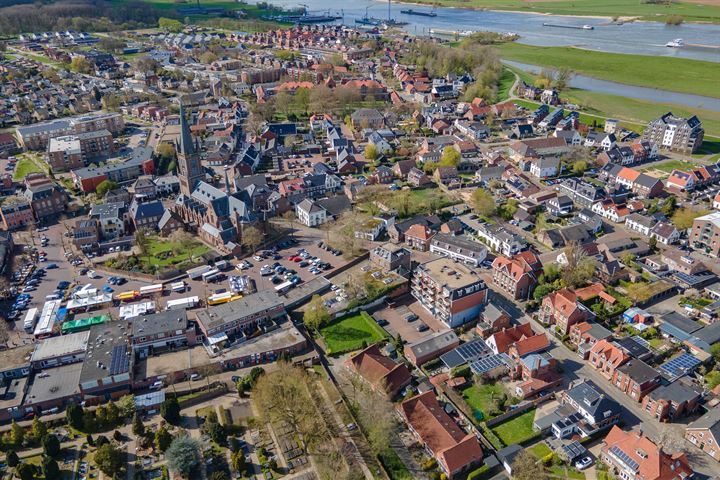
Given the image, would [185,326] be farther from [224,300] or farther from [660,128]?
[660,128]

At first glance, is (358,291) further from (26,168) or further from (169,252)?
(26,168)

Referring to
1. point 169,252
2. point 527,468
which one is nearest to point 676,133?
point 527,468

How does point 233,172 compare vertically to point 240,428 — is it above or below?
above

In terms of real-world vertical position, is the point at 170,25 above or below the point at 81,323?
above

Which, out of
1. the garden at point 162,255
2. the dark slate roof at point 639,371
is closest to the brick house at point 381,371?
the dark slate roof at point 639,371

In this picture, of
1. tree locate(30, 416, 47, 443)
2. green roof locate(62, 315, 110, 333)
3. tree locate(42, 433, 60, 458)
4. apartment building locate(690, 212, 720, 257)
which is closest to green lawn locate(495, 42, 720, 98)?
apartment building locate(690, 212, 720, 257)

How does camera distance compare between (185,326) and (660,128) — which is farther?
(660,128)

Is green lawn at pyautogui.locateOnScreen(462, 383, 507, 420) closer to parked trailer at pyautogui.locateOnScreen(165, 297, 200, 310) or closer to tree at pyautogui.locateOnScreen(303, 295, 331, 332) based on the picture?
tree at pyautogui.locateOnScreen(303, 295, 331, 332)

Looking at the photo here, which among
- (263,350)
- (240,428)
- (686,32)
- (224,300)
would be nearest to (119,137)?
(224,300)
